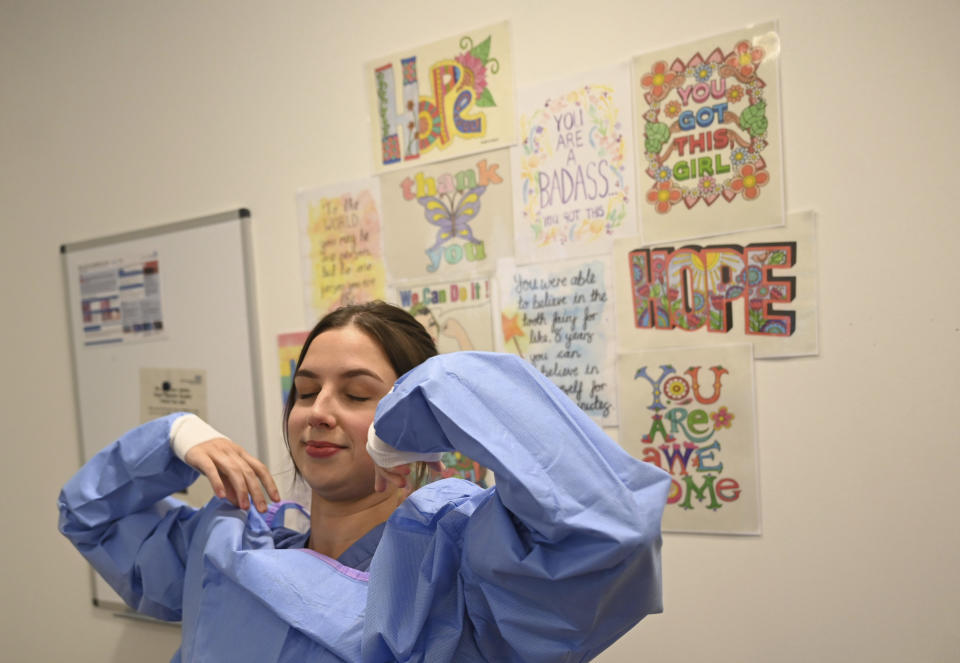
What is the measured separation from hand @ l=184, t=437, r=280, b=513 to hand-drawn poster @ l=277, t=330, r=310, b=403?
0.50 metres

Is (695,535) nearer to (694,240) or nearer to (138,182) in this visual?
(694,240)

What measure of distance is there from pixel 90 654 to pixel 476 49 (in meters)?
1.78

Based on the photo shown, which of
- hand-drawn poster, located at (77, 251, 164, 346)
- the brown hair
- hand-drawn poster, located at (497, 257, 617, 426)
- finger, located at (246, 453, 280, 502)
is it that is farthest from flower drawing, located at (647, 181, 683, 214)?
hand-drawn poster, located at (77, 251, 164, 346)

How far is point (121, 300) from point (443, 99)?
3.29 ft

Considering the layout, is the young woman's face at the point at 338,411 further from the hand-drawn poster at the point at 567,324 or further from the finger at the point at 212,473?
the hand-drawn poster at the point at 567,324

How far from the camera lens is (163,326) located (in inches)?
68.7

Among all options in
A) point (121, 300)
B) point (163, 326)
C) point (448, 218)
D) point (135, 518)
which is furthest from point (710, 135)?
point (121, 300)

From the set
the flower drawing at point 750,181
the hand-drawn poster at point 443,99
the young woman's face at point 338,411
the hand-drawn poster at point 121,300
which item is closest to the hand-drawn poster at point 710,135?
the flower drawing at point 750,181

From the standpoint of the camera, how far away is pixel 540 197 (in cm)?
131

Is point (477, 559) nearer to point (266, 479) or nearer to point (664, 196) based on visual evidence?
point (266, 479)

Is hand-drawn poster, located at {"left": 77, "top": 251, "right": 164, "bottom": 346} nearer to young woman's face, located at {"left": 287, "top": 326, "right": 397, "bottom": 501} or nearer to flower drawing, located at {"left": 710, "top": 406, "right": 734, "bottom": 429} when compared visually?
young woman's face, located at {"left": 287, "top": 326, "right": 397, "bottom": 501}

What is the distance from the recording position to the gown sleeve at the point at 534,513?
22.9 inches

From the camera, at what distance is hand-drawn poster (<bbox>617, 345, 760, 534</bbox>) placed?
3.80ft

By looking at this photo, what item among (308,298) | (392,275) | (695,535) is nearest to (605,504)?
(695,535)
